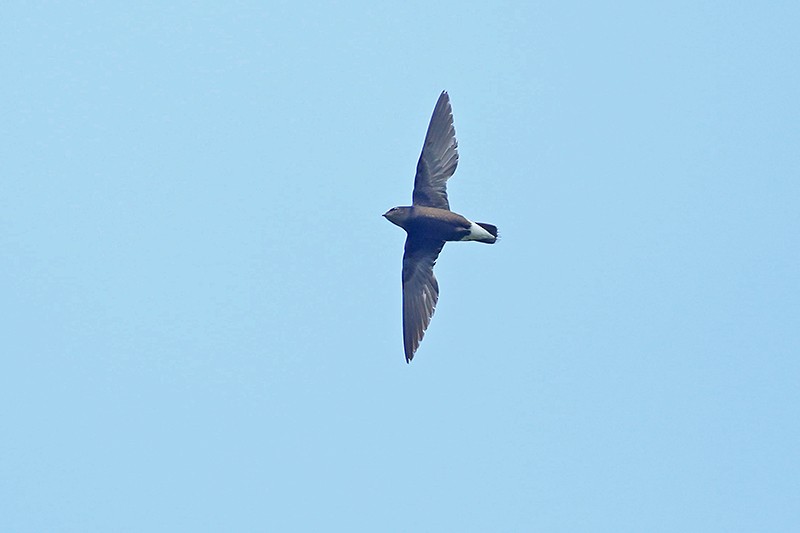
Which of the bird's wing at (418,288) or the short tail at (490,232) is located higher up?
the short tail at (490,232)

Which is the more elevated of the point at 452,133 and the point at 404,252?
the point at 452,133

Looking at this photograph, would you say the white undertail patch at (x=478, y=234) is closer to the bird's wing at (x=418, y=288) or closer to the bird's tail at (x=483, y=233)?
the bird's tail at (x=483, y=233)

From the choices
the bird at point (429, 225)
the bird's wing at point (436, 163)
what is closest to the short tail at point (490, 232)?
the bird at point (429, 225)

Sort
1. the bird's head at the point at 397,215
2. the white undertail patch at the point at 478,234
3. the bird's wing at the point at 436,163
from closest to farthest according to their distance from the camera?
the white undertail patch at the point at 478,234 < the bird's head at the point at 397,215 < the bird's wing at the point at 436,163

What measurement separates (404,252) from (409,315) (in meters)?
0.94

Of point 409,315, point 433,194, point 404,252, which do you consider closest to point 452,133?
point 433,194

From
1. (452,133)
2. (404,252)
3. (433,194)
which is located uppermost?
(452,133)

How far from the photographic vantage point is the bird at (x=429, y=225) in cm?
1374

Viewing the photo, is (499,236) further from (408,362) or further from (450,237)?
(408,362)

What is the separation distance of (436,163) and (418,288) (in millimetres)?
1865

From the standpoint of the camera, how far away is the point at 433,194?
1403cm

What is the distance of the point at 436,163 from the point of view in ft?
46.0

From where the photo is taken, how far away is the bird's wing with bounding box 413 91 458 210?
14000 millimetres

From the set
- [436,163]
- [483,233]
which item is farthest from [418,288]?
[436,163]
